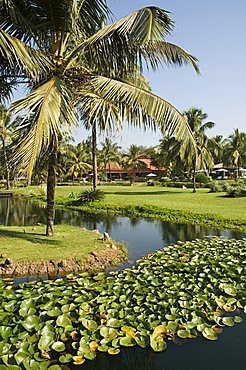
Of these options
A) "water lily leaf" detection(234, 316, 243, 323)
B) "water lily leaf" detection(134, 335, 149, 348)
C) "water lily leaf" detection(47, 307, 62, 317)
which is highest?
"water lily leaf" detection(47, 307, 62, 317)

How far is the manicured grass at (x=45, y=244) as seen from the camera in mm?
8469

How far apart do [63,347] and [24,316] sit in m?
0.86

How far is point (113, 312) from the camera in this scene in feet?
17.5

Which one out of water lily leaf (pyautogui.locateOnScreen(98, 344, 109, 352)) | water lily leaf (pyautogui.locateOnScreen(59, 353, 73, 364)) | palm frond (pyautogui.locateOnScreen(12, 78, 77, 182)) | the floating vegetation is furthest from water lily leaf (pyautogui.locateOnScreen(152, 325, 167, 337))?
palm frond (pyautogui.locateOnScreen(12, 78, 77, 182))

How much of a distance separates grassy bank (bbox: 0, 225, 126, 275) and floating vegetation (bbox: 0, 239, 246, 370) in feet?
3.24

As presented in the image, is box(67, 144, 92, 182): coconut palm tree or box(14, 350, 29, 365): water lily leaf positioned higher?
box(67, 144, 92, 182): coconut palm tree

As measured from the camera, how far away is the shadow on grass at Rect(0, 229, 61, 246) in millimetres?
9758

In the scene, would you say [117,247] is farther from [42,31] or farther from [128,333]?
[42,31]

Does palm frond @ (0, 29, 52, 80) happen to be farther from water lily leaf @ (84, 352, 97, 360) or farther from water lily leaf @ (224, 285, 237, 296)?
water lily leaf @ (224, 285, 237, 296)

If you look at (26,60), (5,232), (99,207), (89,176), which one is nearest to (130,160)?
(89,176)

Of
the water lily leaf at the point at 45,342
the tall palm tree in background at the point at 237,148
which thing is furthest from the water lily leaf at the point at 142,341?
the tall palm tree in background at the point at 237,148

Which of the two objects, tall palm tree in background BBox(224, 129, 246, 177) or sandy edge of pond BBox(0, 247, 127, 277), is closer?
sandy edge of pond BBox(0, 247, 127, 277)

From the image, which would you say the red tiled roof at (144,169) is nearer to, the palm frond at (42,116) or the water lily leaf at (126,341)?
the palm frond at (42,116)

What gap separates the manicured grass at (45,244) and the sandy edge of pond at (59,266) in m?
0.15
